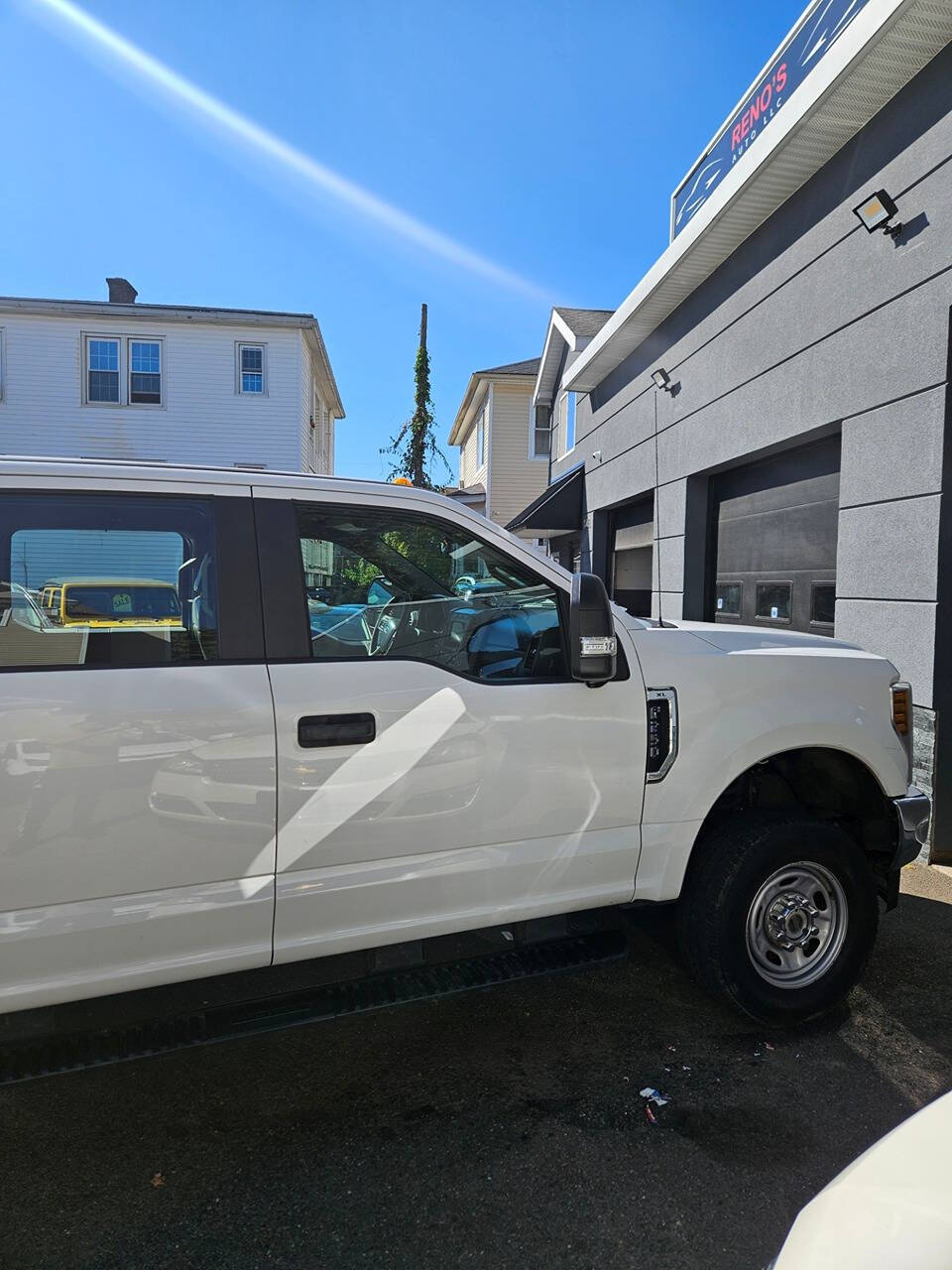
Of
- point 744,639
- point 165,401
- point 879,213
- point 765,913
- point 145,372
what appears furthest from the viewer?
point 145,372

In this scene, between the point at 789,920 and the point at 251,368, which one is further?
the point at 251,368

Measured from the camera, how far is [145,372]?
19875 mm

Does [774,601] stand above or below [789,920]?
above

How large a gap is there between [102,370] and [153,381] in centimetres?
122

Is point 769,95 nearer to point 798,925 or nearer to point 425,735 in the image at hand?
point 798,925

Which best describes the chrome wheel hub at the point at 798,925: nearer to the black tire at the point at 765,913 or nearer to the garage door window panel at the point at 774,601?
the black tire at the point at 765,913

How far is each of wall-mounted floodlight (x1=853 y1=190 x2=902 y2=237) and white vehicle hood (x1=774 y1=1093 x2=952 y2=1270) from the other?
5484mm

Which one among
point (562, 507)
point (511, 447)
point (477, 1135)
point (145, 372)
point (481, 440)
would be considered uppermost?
point (145, 372)

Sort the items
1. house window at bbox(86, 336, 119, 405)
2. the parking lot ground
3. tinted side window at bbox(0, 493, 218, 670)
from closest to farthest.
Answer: the parking lot ground, tinted side window at bbox(0, 493, 218, 670), house window at bbox(86, 336, 119, 405)

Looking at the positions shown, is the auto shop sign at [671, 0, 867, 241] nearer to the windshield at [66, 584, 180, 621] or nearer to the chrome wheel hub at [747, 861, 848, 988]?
the chrome wheel hub at [747, 861, 848, 988]

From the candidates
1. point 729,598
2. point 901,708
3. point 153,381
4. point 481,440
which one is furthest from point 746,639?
point 481,440

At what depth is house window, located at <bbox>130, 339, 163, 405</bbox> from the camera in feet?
65.2

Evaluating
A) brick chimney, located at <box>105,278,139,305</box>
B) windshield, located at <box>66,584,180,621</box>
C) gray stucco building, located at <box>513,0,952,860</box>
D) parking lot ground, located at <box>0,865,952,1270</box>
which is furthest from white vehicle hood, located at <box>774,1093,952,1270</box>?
brick chimney, located at <box>105,278,139,305</box>

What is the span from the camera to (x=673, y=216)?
938 cm
